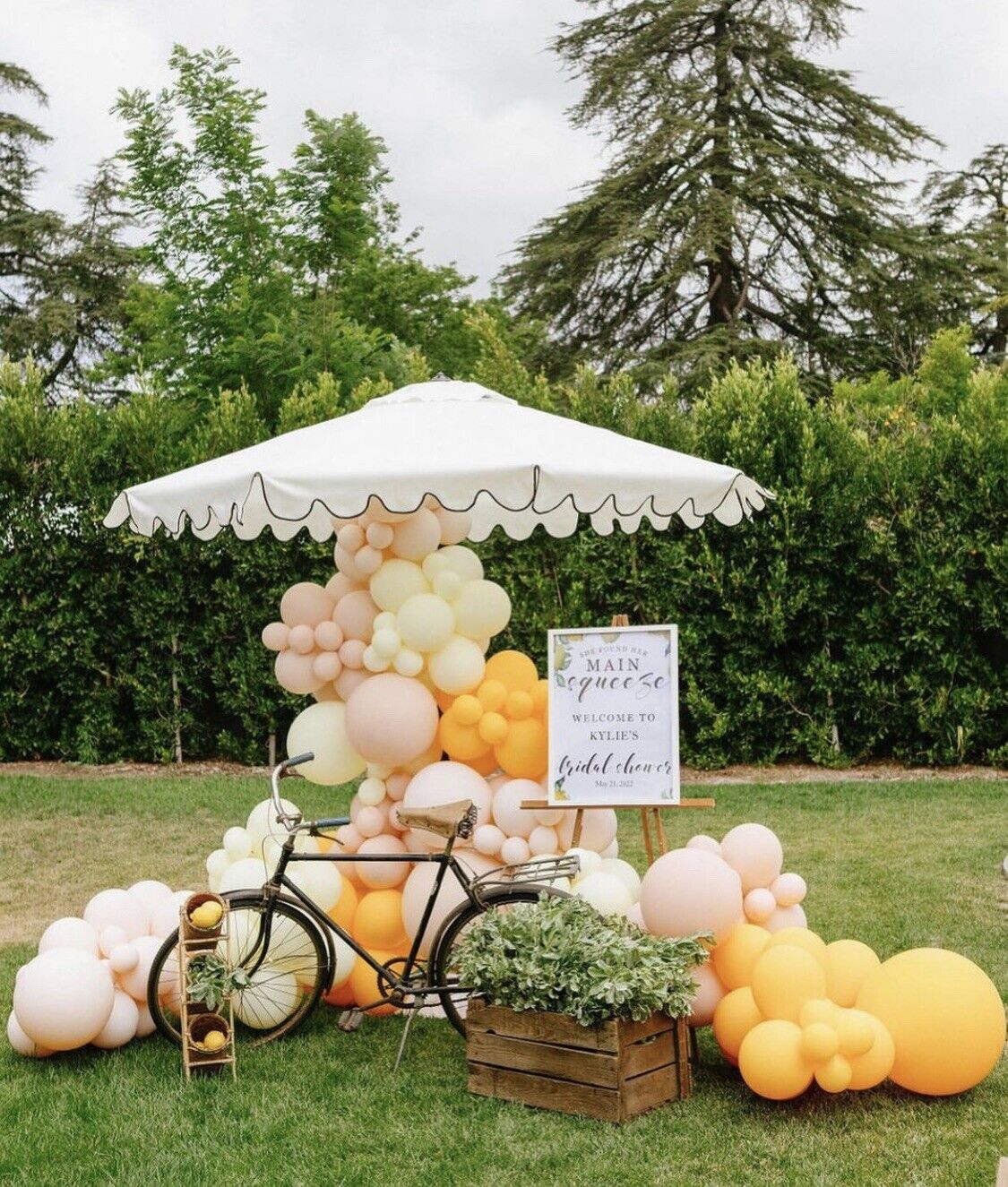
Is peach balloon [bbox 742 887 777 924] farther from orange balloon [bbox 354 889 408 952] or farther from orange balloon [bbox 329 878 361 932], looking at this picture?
orange balloon [bbox 329 878 361 932]

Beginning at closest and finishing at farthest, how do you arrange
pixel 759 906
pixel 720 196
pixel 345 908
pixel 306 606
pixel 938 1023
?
pixel 938 1023 → pixel 759 906 → pixel 345 908 → pixel 306 606 → pixel 720 196

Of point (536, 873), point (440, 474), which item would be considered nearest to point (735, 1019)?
point (536, 873)

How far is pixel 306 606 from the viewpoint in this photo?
594 cm

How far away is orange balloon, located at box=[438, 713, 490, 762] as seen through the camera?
570cm

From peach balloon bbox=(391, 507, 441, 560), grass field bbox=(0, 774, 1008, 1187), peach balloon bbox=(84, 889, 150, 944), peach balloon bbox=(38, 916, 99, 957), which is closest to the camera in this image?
grass field bbox=(0, 774, 1008, 1187)

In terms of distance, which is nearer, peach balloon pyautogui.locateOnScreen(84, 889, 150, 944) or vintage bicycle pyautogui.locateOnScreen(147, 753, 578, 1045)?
vintage bicycle pyautogui.locateOnScreen(147, 753, 578, 1045)

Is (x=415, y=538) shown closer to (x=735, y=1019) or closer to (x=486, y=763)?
(x=486, y=763)

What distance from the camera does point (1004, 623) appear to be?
1109cm

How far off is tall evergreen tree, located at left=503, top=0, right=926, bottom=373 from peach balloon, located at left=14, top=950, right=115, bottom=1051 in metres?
18.9

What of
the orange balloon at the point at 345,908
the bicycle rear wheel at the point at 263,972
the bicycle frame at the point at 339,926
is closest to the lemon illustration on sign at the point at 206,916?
the bicycle rear wheel at the point at 263,972

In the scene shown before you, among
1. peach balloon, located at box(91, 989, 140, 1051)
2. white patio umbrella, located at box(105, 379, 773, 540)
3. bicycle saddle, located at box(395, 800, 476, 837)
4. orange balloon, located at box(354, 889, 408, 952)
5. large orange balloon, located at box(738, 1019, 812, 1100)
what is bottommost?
peach balloon, located at box(91, 989, 140, 1051)

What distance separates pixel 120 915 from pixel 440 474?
2197mm

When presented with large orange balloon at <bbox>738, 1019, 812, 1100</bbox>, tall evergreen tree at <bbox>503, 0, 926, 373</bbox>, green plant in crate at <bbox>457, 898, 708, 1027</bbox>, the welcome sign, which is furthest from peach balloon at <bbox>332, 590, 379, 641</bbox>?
tall evergreen tree at <bbox>503, 0, 926, 373</bbox>

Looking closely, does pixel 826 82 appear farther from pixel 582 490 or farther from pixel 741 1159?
pixel 741 1159
